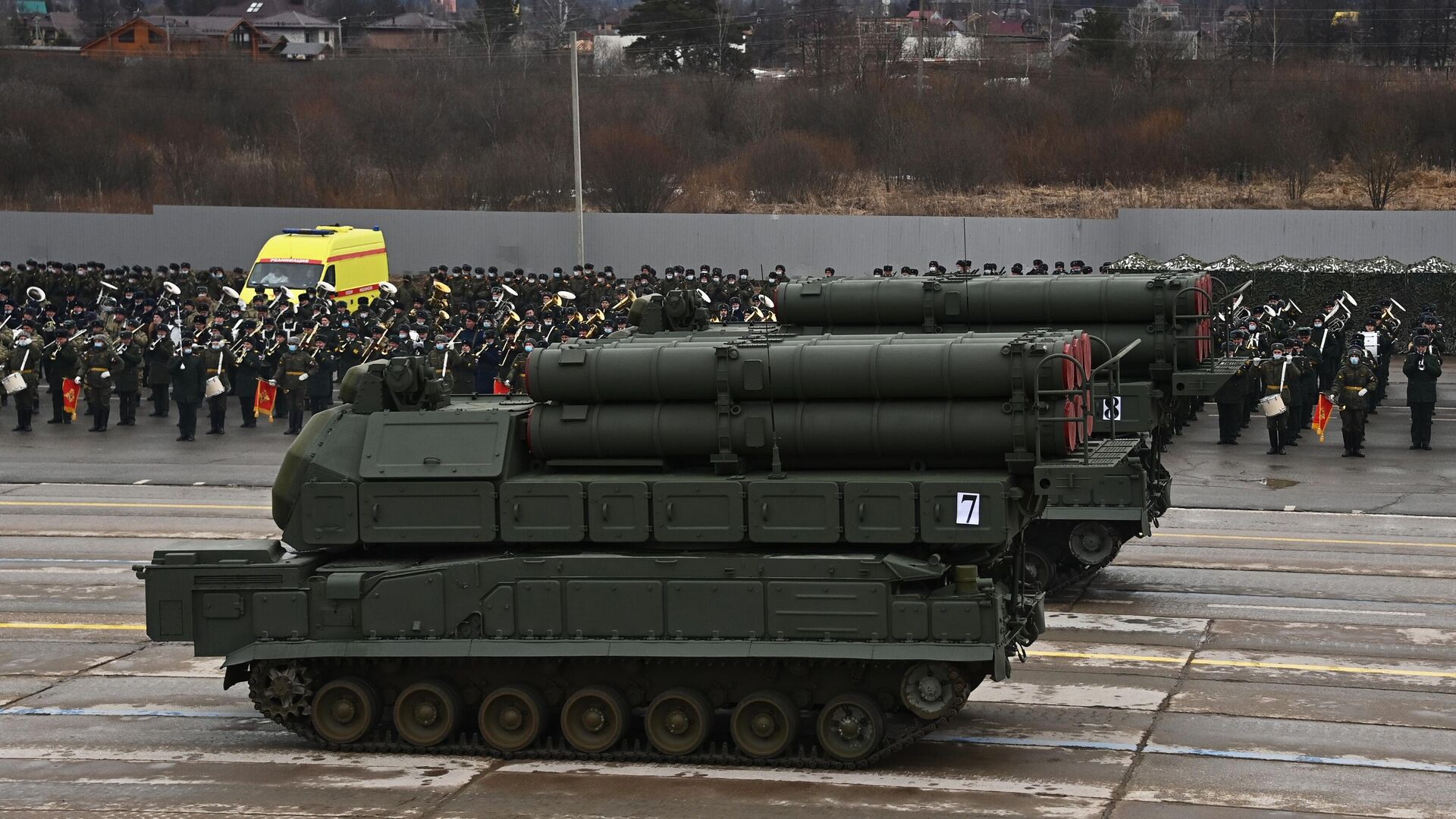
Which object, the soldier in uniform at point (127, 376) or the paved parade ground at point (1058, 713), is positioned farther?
the soldier in uniform at point (127, 376)

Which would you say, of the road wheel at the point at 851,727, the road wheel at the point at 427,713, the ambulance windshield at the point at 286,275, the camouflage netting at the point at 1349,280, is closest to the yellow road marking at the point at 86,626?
the road wheel at the point at 427,713

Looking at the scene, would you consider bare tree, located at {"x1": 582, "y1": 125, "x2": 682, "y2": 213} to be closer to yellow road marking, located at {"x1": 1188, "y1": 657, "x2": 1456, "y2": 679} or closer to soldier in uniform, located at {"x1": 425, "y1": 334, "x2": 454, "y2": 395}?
soldier in uniform, located at {"x1": 425, "y1": 334, "x2": 454, "y2": 395}

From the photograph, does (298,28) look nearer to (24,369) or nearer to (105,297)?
(105,297)

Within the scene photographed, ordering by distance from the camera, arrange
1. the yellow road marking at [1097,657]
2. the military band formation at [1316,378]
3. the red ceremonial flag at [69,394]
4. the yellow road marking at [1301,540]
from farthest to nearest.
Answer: the red ceremonial flag at [69,394]
the military band formation at [1316,378]
the yellow road marking at [1301,540]
the yellow road marking at [1097,657]

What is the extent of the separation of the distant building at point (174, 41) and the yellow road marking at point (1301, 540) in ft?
204

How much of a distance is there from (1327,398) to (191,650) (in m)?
18.8

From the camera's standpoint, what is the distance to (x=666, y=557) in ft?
40.2

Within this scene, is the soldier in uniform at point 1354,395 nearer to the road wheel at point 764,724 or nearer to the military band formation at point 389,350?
→ the military band formation at point 389,350

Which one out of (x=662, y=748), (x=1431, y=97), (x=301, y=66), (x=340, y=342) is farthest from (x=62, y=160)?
(x=662, y=748)

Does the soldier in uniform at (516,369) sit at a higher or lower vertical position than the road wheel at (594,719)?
higher

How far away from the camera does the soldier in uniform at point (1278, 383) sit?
1056 inches

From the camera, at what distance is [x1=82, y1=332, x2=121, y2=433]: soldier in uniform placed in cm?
2973

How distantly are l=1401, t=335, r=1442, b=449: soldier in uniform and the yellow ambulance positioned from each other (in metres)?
21.3

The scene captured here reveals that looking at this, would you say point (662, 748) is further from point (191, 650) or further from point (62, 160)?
point (62, 160)
